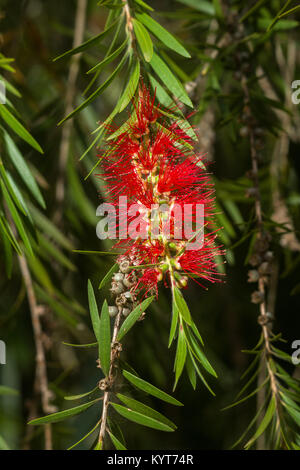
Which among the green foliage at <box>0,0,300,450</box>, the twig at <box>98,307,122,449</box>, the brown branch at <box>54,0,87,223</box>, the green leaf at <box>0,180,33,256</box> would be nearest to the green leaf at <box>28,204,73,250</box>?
the green foliage at <box>0,0,300,450</box>

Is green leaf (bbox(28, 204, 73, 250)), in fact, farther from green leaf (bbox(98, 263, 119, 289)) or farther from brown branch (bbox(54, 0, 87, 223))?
green leaf (bbox(98, 263, 119, 289))

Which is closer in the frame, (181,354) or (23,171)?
(181,354)

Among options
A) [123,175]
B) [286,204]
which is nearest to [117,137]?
[123,175]

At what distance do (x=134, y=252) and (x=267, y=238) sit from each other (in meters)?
0.22

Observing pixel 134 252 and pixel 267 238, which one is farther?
pixel 267 238

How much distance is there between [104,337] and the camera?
19.5 inches

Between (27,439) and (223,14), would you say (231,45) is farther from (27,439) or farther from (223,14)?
(27,439)

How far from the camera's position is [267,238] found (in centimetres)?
66

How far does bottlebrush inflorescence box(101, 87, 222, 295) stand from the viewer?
511mm

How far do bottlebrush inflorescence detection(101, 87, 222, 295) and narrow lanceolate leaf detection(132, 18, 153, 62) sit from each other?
0.04m

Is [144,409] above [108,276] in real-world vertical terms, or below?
below

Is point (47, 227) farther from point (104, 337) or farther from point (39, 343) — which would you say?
point (104, 337)

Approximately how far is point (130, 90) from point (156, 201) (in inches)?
4.9

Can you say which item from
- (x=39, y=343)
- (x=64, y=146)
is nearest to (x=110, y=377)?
(x=39, y=343)
